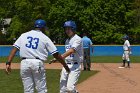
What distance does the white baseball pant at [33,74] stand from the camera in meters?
8.83

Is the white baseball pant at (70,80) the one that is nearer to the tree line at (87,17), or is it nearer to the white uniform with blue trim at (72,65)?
the white uniform with blue trim at (72,65)

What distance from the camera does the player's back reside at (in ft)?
29.0

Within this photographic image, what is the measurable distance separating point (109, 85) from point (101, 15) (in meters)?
40.2

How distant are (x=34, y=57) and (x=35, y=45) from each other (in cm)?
24

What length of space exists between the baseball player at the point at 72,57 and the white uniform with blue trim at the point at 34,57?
1.40m

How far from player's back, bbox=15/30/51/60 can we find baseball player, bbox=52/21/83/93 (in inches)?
55.2

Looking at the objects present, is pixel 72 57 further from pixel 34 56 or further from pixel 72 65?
pixel 34 56

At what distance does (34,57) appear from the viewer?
349 inches

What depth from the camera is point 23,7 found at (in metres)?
58.1

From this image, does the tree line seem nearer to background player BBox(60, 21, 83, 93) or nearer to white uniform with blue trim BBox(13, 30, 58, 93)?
background player BBox(60, 21, 83, 93)

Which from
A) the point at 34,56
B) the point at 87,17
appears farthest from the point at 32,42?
the point at 87,17

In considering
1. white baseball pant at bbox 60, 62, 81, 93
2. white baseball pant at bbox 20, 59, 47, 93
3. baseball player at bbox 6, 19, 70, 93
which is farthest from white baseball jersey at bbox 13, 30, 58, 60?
white baseball pant at bbox 60, 62, 81, 93

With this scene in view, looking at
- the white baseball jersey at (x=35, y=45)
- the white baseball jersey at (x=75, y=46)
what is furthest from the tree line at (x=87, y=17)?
the white baseball jersey at (x=35, y=45)

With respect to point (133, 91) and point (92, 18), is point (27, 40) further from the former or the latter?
point (92, 18)
